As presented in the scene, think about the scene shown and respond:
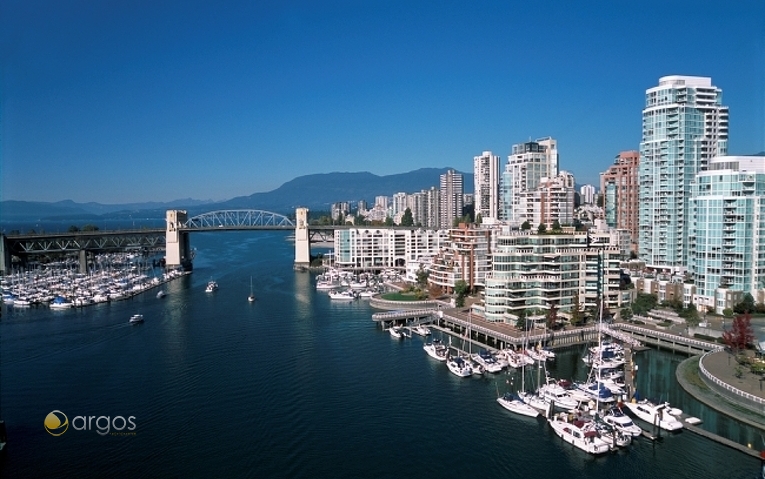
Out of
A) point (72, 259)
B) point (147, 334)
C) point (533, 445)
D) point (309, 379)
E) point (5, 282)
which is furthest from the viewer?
point (72, 259)

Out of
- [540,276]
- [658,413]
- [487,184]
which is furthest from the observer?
[487,184]

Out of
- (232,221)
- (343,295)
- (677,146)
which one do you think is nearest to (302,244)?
(343,295)

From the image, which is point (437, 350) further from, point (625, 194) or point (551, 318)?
point (625, 194)

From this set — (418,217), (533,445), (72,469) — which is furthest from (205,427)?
(418,217)

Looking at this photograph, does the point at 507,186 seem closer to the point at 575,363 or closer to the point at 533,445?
the point at 575,363

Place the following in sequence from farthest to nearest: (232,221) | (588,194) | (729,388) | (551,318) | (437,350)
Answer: (588,194) → (232,221) → (551,318) → (437,350) → (729,388)

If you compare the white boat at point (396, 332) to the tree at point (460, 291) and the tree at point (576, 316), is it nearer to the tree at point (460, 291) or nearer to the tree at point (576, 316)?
the tree at point (460, 291)

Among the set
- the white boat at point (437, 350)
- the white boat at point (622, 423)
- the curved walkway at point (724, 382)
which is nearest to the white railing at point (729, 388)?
the curved walkway at point (724, 382)
